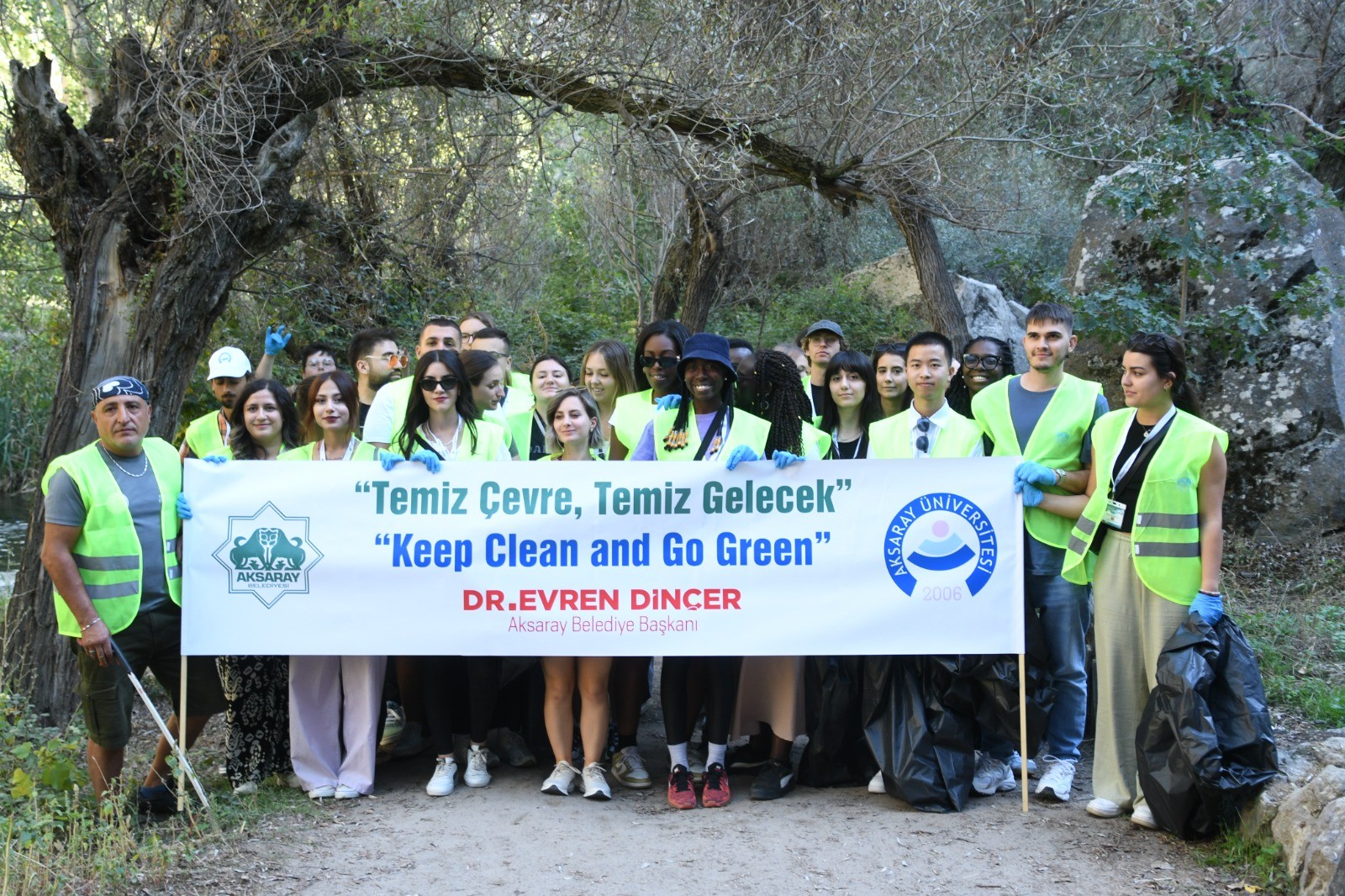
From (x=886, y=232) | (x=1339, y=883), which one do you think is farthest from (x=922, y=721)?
(x=886, y=232)

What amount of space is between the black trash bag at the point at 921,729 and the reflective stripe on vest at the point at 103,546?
127 inches

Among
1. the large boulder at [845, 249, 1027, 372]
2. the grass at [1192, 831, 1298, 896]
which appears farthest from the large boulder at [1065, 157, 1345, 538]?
the grass at [1192, 831, 1298, 896]

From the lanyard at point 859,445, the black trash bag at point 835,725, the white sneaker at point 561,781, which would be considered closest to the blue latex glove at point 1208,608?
the black trash bag at point 835,725

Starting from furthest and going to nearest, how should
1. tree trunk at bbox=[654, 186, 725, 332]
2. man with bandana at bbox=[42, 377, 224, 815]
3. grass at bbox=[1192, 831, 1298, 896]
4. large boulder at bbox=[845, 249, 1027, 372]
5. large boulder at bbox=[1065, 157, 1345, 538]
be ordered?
large boulder at bbox=[845, 249, 1027, 372], tree trunk at bbox=[654, 186, 725, 332], large boulder at bbox=[1065, 157, 1345, 538], man with bandana at bbox=[42, 377, 224, 815], grass at bbox=[1192, 831, 1298, 896]

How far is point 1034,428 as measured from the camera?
5312mm

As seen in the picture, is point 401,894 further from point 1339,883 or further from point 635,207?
point 635,207

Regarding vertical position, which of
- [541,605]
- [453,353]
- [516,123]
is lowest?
[541,605]

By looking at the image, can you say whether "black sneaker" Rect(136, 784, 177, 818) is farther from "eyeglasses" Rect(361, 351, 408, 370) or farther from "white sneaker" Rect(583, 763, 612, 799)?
"eyeglasses" Rect(361, 351, 408, 370)

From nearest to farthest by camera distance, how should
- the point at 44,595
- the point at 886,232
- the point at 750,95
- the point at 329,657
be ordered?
the point at 329,657 < the point at 44,595 < the point at 750,95 < the point at 886,232

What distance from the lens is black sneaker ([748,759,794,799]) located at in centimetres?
525

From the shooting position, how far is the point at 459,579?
522 cm

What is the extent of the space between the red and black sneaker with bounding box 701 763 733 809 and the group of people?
0.03 ft

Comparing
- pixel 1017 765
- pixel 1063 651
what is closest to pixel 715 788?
pixel 1017 765

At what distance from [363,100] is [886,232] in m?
11.2
